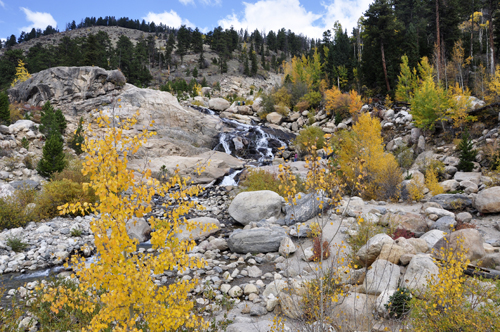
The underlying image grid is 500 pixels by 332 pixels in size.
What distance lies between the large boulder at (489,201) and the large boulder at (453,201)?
55 cm

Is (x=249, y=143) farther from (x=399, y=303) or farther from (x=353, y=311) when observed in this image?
(x=399, y=303)

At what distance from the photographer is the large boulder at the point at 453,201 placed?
10.8 meters

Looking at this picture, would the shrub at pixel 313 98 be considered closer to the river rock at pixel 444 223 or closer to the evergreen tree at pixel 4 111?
the river rock at pixel 444 223

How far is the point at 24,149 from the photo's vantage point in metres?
16.7

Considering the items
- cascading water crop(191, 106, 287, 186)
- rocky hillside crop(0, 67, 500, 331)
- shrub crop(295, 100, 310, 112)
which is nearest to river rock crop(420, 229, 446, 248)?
rocky hillside crop(0, 67, 500, 331)

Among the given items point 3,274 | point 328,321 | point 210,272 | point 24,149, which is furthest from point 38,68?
point 328,321

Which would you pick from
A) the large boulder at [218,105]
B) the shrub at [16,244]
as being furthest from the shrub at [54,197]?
the large boulder at [218,105]

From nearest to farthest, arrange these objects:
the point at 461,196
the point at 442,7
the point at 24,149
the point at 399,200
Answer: the point at 461,196
the point at 399,200
the point at 24,149
the point at 442,7

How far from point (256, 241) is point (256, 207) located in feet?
10.1

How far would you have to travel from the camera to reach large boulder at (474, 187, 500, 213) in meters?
9.76

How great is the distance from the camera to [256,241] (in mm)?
8828

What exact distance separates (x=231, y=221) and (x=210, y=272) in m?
4.91

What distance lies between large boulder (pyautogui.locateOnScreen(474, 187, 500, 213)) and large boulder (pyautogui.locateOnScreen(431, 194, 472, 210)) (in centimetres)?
55

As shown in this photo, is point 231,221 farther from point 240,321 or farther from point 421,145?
point 421,145
